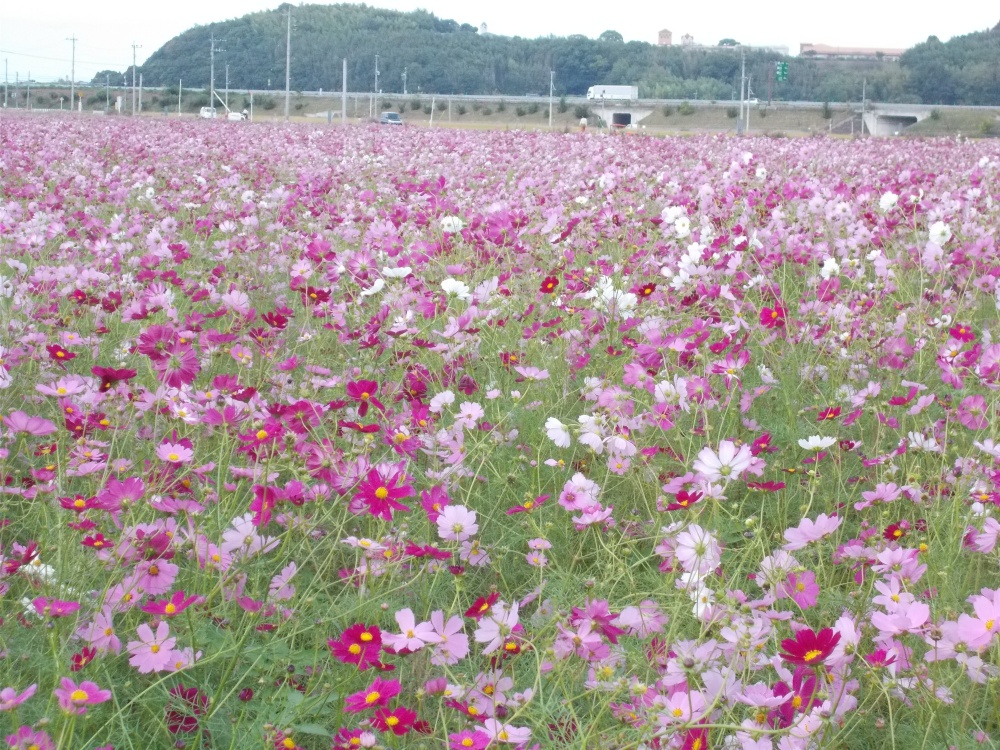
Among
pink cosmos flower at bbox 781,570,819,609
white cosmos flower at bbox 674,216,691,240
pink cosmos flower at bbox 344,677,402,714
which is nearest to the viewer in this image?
pink cosmos flower at bbox 344,677,402,714

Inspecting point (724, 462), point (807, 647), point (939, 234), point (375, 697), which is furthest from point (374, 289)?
point (939, 234)

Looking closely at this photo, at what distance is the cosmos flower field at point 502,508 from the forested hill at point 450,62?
320 feet

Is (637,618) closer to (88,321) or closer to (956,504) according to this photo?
(956,504)

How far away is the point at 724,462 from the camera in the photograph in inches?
65.4

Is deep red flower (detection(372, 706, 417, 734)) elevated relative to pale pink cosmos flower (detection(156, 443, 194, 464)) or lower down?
lower down

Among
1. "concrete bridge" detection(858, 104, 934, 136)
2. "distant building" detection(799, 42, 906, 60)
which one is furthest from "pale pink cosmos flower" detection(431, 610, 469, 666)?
"distant building" detection(799, 42, 906, 60)

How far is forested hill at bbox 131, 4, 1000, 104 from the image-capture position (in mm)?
104375

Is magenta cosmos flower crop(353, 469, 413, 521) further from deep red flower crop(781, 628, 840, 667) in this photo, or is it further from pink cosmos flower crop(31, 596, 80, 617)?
deep red flower crop(781, 628, 840, 667)

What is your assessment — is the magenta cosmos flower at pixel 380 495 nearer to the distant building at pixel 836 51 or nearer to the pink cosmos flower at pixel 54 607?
the pink cosmos flower at pixel 54 607

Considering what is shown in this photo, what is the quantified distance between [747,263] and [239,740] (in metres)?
3.11

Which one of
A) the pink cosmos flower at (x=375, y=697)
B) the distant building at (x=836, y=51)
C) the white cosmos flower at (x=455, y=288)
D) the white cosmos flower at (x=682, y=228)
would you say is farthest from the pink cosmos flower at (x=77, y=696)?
the distant building at (x=836, y=51)

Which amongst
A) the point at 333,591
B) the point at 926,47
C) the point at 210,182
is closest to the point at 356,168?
the point at 210,182

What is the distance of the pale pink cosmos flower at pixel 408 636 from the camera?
139cm

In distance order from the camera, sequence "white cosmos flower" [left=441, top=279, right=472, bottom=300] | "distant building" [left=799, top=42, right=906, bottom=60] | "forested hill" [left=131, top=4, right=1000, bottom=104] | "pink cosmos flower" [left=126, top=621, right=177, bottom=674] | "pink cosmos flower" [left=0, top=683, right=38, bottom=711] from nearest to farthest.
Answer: "pink cosmos flower" [left=0, top=683, right=38, bottom=711]
"pink cosmos flower" [left=126, top=621, right=177, bottom=674]
"white cosmos flower" [left=441, top=279, right=472, bottom=300]
"forested hill" [left=131, top=4, right=1000, bottom=104]
"distant building" [left=799, top=42, right=906, bottom=60]
